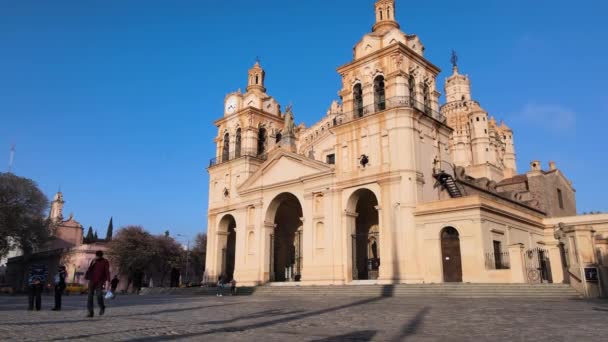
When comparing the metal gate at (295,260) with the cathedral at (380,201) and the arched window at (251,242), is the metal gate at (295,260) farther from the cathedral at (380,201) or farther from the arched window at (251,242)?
the arched window at (251,242)

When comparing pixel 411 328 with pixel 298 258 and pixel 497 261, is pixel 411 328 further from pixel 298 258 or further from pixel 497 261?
pixel 298 258

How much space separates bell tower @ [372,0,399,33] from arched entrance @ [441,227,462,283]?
53.4 ft

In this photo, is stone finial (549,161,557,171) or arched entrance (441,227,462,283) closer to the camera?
arched entrance (441,227,462,283)

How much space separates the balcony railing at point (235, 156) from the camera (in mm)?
42438

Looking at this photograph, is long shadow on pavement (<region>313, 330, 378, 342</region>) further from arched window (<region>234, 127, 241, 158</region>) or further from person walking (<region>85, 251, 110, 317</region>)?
arched window (<region>234, 127, 241, 158</region>)

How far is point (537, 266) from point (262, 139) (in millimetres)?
26254

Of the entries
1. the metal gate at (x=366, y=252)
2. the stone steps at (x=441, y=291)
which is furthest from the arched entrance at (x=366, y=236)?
the stone steps at (x=441, y=291)

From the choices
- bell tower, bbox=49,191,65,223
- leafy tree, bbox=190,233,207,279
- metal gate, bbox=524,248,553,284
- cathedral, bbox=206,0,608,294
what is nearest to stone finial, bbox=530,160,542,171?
cathedral, bbox=206,0,608,294

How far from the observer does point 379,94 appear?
1320 inches

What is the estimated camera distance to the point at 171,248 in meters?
60.8

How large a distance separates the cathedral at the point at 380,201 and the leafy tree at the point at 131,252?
15499 millimetres

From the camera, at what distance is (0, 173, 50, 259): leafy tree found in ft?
140

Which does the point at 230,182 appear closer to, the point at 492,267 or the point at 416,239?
the point at 416,239

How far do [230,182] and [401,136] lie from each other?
1851 cm
